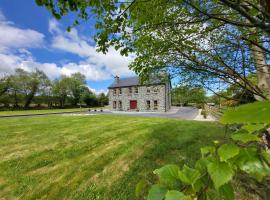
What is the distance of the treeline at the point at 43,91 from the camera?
2297 inches

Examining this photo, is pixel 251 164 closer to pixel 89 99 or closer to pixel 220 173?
pixel 220 173

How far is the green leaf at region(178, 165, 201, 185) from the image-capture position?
0.71 meters

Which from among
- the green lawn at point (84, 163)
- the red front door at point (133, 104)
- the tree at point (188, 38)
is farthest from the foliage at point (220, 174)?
the red front door at point (133, 104)

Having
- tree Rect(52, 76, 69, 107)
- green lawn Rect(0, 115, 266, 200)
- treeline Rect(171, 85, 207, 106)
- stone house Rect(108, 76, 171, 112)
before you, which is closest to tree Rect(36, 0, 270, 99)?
treeline Rect(171, 85, 207, 106)

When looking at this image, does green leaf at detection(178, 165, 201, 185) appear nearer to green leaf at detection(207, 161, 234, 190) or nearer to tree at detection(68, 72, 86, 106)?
green leaf at detection(207, 161, 234, 190)

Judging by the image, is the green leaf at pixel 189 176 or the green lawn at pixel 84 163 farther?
the green lawn at pixel 84 163

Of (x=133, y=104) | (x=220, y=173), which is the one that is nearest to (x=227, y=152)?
(x=220, y=173)

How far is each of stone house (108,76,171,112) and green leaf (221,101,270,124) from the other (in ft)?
107

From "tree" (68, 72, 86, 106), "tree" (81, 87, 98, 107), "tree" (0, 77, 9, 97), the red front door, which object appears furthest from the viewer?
"tree" (68, 72, 86, 106)

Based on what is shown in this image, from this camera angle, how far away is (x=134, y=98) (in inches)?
1531

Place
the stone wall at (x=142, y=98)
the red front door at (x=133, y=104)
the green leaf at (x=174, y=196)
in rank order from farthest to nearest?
1. the red front door at (x=133, y=104)
2. the stone wall at (x=142, y=98)
3. the green leaf at (x=174, y=196)

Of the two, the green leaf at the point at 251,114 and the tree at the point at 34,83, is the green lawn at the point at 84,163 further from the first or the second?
the tree at the point at 34,83

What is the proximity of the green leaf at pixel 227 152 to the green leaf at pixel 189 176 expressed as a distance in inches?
4.8

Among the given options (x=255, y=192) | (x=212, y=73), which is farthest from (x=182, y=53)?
(x=255, y=192)
